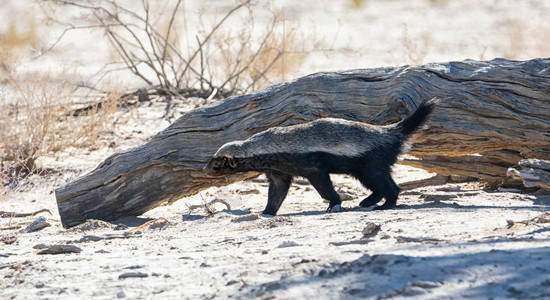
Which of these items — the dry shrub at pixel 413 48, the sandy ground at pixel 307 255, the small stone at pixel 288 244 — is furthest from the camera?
the dry shrub at pixel 413 48

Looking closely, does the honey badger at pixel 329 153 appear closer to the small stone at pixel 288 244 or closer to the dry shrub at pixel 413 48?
the small stone at pixel 288 244

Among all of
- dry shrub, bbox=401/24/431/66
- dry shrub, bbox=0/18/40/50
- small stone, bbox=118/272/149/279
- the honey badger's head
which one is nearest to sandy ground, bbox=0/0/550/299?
small stone, bbox=118/272/149/279

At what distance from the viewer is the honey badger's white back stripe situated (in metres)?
6.25

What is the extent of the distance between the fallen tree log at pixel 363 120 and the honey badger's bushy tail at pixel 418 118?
390 millimetres

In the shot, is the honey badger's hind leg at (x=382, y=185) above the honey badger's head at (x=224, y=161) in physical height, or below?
below

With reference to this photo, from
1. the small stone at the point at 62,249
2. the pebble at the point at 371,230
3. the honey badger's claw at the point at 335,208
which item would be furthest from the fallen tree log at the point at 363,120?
the pebble at the point at 371,230

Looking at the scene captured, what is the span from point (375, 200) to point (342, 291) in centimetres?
351

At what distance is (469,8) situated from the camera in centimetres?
2262

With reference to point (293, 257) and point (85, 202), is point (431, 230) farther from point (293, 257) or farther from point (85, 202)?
point (85, 202)

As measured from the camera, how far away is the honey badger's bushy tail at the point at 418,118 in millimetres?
6004

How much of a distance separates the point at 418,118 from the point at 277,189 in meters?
1.68

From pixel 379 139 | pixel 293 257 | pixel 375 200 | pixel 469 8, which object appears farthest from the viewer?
pixel 469 8

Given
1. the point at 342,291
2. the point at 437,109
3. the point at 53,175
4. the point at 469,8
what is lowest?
the point at 53,175

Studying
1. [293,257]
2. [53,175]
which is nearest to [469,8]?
[53,175]
